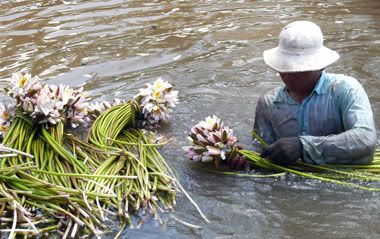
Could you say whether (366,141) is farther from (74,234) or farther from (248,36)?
(248,36)

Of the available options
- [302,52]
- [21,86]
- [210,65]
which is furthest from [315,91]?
[210,65]

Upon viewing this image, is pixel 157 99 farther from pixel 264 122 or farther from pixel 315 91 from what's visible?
pixel 315 91

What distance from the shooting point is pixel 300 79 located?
409 centimetres

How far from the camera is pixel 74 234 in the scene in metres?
3.50

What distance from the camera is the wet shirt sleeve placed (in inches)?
157

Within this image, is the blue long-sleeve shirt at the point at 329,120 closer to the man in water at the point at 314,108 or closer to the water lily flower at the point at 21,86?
the man in water at the point at 314,108

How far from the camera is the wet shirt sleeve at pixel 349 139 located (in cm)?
400

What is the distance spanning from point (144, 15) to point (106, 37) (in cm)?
117

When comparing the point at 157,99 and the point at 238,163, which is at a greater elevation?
the point at 157,99

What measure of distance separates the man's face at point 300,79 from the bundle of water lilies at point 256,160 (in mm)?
494

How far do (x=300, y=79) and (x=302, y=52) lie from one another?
19 centimetres

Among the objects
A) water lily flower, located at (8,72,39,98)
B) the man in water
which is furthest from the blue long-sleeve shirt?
water lily flower, located at (8,72,39,98)

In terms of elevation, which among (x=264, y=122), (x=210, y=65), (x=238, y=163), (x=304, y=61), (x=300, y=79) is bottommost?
(x=210, y=65)

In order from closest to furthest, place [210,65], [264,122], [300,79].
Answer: [300,79], [264,122], [210,65]
